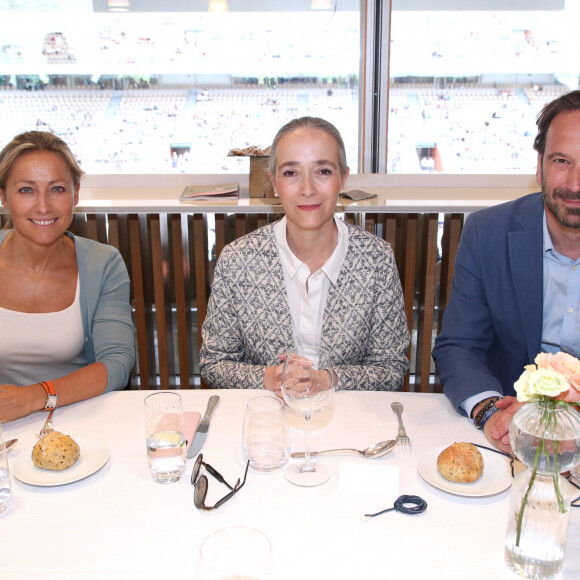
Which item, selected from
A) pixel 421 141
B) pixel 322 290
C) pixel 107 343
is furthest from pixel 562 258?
pixel 421 141

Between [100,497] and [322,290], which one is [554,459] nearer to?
[100,497]

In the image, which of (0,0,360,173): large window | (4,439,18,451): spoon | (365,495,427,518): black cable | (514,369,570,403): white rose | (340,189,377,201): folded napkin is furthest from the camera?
(0,0,360,173): large window

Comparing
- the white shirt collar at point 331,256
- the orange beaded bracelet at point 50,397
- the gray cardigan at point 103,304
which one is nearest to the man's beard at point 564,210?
the white shirt collar at point 331,256

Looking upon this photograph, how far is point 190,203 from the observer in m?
2.86

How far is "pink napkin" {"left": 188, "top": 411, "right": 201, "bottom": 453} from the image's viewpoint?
1.31m

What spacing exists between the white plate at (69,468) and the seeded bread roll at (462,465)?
67cm

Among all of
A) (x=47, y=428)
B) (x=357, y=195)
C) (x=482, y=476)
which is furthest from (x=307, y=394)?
(x=357, y=195)

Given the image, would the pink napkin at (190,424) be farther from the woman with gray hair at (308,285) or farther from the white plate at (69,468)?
the woman with gray hair at (308,285)

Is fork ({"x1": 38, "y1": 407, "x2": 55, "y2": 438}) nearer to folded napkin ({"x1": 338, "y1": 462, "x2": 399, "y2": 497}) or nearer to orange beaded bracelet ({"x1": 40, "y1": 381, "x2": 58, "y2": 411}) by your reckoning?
orange beaded bracelet ({"x1": 40, "y1": 381, "x2": 58, "y2": 411})

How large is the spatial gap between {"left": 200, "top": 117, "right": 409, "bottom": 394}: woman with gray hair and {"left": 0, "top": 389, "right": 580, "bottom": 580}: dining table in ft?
1.63

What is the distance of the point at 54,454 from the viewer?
1.20m

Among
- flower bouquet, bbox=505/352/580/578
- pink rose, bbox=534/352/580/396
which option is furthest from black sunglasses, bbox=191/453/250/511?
pink rose, bbox=534/352/580/396

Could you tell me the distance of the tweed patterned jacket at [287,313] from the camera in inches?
73.5

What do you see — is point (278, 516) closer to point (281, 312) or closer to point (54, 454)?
point (54, 454)
